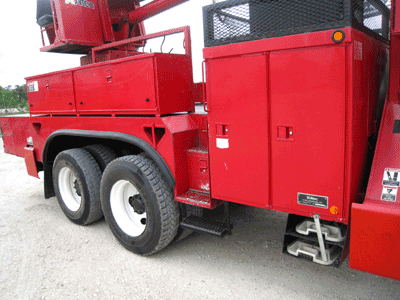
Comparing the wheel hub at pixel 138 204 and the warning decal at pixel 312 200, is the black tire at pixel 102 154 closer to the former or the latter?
the wheel hub at pixel 138 204

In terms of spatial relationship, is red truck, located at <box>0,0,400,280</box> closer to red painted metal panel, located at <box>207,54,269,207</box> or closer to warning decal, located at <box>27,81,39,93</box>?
red painted metal panel, located at <box>207,54,269,207</box>

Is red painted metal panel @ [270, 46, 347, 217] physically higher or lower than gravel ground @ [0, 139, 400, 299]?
higher

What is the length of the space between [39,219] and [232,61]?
369 centimetres

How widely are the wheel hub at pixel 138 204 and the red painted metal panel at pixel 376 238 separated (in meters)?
2.02

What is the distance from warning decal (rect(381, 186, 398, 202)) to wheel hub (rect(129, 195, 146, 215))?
2184 mm

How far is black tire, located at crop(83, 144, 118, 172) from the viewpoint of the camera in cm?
411

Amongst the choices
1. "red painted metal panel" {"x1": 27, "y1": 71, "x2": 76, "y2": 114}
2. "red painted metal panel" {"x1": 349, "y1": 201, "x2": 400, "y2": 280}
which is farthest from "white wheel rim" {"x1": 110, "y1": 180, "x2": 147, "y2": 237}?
"red painted metal panel" {"x1": 349, "y1": 201, "x2": 400, "y2": 280}

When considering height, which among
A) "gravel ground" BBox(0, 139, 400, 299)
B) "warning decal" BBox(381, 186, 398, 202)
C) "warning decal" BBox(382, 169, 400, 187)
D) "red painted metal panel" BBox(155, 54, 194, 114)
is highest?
"red painted metal panel" BBox(155, 54, 194, 114)

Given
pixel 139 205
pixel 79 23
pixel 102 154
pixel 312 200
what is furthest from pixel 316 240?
pixel 79 23

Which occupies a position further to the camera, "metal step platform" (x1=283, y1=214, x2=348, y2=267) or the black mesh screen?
"metal step platform" (x1=283, y1=214, x2=348, y2=267)

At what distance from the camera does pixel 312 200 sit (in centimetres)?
231

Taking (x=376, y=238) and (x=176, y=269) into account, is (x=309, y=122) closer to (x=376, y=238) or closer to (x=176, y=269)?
(x=376, y=238)

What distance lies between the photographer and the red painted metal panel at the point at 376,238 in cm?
196

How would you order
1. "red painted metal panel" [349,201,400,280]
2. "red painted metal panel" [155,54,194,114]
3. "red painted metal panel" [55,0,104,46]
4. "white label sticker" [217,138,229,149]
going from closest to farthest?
"red painted metal panel" [349,201,400,280] → "white label sticker" [217,138,229,149] → "red painted metal panel" [155,54,194,114] → "red painted metal panel" [55,0,104,46]
